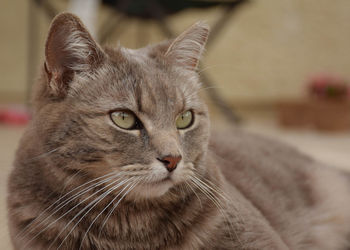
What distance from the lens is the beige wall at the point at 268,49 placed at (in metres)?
4.83

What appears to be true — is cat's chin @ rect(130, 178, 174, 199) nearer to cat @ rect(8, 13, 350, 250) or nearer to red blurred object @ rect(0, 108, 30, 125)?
cat @ rect(8, 13, 350, 250)

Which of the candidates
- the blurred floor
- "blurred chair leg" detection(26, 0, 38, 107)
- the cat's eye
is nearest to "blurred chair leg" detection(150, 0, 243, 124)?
the blurred floor

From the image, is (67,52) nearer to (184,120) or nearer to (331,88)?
(184,120)

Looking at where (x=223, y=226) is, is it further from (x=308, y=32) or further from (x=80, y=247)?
(x=308, y=32)

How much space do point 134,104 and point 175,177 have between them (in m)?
0.20

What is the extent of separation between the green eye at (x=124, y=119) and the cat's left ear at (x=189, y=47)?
0.28m

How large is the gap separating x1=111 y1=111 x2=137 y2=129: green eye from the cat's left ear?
0.28 meters

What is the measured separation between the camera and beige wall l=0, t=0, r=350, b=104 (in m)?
4.83

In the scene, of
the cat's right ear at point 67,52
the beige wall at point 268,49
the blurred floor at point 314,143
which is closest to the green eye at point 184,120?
the cat's right ear at point 67,52

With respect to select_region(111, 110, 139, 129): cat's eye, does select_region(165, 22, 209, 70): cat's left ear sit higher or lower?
higher

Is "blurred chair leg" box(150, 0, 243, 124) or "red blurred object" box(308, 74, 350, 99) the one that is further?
"red blurred object" box(308, 74, 350, 99)

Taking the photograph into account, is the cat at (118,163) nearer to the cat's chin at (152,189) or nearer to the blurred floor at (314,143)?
the cat's chin at (152,189)

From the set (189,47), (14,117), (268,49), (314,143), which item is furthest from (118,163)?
(268,49)

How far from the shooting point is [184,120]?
3.84 ft
